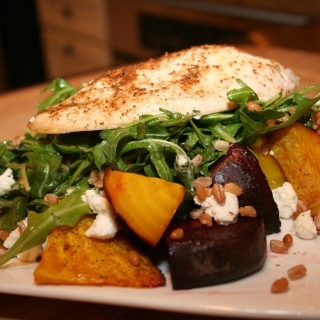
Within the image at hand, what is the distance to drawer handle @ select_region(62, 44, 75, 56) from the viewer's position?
25.3ft

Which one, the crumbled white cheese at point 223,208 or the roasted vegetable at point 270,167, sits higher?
Answer: the crumbled white cheese at point 223,208

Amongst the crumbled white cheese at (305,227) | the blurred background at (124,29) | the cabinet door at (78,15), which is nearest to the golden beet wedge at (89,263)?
the crumbled white cheese at (305,227)

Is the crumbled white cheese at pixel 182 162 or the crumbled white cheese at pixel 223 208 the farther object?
the crumbled white cheese at pixel 182 162

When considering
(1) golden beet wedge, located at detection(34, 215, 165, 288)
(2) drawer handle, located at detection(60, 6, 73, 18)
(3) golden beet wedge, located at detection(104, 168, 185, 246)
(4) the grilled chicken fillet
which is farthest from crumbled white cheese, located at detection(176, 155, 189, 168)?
(2) drawer handle, located at detection(60, 6, 73, 18)

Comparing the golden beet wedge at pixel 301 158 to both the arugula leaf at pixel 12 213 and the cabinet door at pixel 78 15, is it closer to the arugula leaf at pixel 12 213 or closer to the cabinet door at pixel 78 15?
the arugula leaf at pixel 12 213

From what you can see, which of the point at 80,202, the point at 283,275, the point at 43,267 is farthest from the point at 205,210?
the point at 43,267

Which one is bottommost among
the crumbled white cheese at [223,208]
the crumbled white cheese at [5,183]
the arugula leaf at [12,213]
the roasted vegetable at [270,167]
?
the arugula leaf at [12,213]

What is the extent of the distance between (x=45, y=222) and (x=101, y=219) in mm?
229

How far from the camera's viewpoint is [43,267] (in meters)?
1.80

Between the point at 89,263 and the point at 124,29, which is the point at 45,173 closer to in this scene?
the point at 89,263

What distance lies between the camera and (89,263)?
1840 mm

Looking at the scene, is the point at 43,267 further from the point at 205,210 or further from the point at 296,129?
the point at 296,129

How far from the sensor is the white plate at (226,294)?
1543 millimetres

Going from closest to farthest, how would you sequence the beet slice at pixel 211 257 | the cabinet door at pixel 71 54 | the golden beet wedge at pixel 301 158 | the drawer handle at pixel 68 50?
the beet slice at pixel 211 257, the golden beet wedge at pixel 301 158, the cabinet door at pixel 71 54, the drawer handle at pixel 68 50
